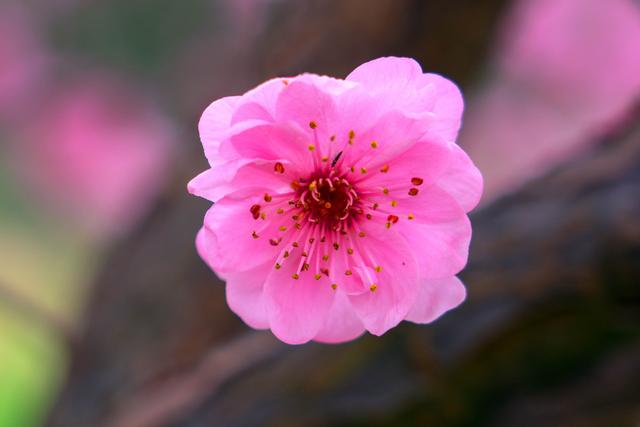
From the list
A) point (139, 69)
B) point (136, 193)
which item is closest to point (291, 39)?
point (139, 69)

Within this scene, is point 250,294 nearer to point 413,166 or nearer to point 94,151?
point 413,166

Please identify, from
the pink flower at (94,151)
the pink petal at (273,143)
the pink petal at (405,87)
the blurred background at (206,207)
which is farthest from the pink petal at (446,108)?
the pink flower at (94,151)

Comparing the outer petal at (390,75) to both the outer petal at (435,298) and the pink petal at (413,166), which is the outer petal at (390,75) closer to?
the pink petal at (413,166)

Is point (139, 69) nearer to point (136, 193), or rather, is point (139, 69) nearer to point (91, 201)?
point (136, 193)

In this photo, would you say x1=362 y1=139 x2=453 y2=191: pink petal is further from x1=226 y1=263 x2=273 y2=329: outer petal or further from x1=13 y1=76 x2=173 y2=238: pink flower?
x1=13 y1=76 x2=173 y2=238: pink flower

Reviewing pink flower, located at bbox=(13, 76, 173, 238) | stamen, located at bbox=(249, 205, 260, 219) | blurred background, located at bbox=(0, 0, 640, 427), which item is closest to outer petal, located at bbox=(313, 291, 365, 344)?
stamen, located at bbox=(249, 205, 260, 219)

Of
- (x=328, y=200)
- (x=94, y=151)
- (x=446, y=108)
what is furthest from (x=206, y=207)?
(x=94, y=151)
